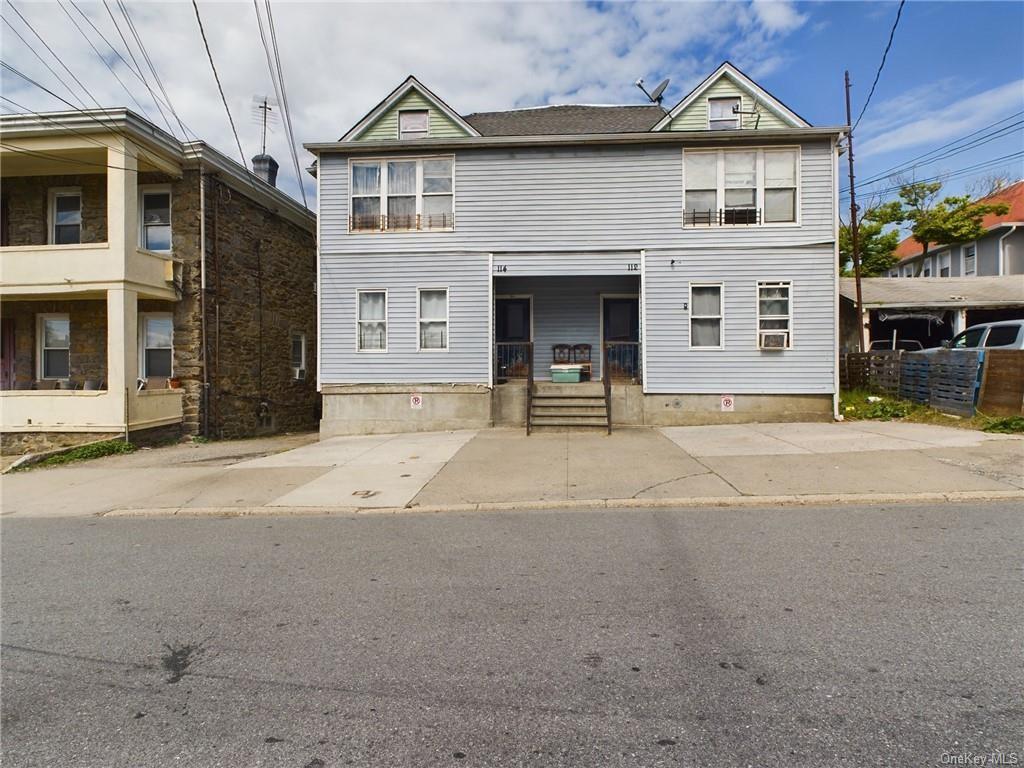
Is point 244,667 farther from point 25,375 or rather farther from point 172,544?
point 25,375

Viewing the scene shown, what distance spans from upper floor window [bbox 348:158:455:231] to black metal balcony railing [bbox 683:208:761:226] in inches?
222

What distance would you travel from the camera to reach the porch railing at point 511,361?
587 inches

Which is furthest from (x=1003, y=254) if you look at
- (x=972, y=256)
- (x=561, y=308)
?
(x=561, y=308)

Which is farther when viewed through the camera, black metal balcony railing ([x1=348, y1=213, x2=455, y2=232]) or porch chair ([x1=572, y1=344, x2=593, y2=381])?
porch chair ([x1=572, y1=344, x2=593, y2=381])

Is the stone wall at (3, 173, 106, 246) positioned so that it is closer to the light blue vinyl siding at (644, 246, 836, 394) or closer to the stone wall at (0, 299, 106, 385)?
the stone wall at (0, 299, 106, 385)

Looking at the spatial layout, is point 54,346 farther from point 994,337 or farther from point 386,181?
point 994,337

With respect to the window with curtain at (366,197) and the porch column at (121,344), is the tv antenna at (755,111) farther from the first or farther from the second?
the porch column at (121,344)

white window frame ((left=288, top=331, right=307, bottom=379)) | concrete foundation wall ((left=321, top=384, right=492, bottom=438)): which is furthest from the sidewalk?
white window frame ((left=288, top=331, right=307, bottom=379))

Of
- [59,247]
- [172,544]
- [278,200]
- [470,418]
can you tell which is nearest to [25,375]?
[59,247]

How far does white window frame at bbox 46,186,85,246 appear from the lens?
14969mm

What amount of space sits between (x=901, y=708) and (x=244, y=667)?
3.31 metres

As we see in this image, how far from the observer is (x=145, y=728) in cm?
275

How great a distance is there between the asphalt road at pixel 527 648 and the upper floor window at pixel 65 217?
12604 millimetres

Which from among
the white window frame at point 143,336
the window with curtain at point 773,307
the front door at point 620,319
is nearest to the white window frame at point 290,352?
the white window frame at point 143,336
